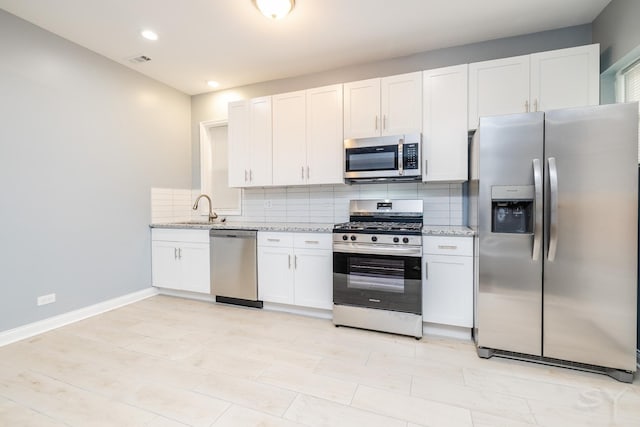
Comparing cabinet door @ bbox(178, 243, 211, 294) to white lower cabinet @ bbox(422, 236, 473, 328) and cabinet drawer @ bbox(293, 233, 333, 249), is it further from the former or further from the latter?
white lower cabinet @ bbox(422, 236, 473, 328)

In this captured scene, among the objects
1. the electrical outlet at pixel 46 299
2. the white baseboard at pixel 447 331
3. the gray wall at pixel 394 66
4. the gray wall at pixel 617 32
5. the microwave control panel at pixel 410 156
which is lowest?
the white baseboard at pixel 447 331

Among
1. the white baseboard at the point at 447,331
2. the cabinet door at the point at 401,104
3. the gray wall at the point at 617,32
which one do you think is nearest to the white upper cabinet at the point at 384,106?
the cabinet door at the point at 401,104

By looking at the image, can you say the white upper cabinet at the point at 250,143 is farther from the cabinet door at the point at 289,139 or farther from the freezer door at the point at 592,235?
the freezer door at the point at 592,235

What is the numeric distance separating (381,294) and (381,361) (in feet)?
1.90

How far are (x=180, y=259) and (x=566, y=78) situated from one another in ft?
13.8

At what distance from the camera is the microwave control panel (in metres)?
2.69

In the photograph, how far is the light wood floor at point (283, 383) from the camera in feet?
5.06

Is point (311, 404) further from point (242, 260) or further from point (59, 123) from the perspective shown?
point (59, 123)

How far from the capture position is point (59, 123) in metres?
2.72

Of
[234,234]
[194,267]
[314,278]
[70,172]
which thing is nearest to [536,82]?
[314,278]

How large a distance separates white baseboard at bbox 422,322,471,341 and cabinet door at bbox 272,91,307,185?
6.21 ft

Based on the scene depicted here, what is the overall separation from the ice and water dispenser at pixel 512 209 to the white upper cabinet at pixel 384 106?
1.00m

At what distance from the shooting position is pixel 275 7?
2.20 meters

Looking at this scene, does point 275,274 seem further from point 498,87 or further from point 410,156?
point 498,87
